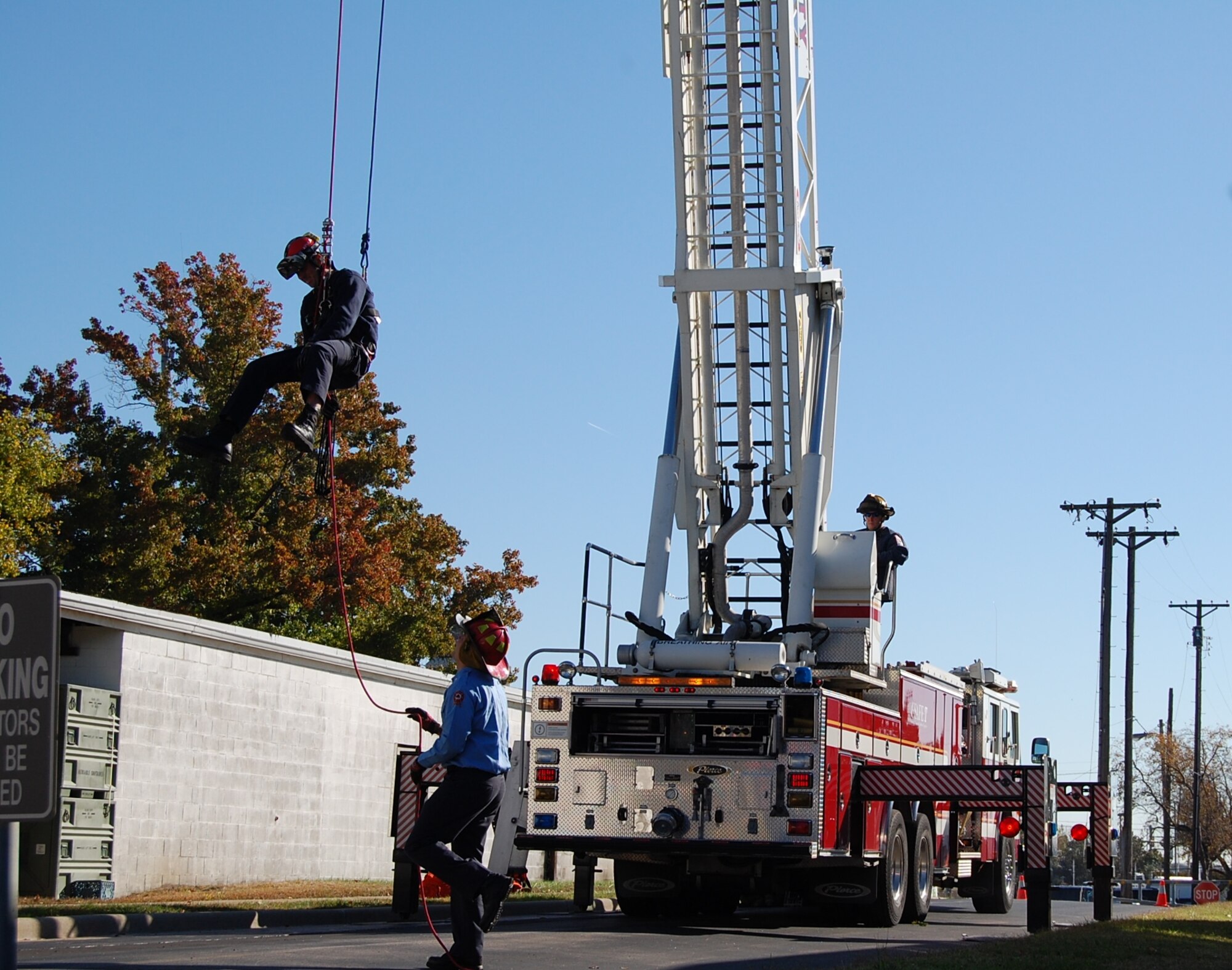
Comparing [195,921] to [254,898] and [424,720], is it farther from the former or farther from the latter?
[424,720]

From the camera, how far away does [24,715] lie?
14.8 feet

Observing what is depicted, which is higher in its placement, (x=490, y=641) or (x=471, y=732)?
(x=490, y=641)

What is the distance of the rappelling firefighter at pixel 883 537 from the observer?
1697 centimetres

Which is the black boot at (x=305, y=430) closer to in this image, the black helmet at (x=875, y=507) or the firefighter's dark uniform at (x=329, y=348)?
the firefighter's dark uniform at (x=329, y=348)

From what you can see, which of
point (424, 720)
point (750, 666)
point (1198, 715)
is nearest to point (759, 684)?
Answer: point (750, 666)

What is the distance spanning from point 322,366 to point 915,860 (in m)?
8.94

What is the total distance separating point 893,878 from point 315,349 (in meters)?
8.42

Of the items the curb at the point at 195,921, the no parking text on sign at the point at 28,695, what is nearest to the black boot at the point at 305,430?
the no parking text on sign at the point at 28,695

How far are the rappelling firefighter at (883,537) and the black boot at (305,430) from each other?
326 inches

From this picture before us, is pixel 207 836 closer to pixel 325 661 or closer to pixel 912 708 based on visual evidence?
pixel 325 661

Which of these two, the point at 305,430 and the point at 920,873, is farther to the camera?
the point at 920,873

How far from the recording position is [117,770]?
19812 millimetres

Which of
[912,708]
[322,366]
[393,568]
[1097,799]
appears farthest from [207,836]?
[393,568]

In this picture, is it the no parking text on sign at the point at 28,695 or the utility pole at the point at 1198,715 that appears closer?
the no parking text on sign at the point at 28,695
